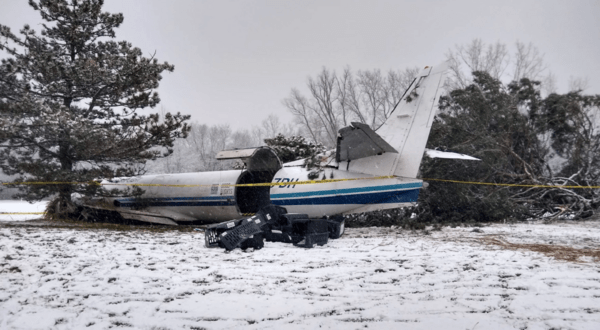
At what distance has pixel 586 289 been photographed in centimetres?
367

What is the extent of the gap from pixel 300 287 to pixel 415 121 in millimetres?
6030

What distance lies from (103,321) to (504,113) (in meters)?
14.6

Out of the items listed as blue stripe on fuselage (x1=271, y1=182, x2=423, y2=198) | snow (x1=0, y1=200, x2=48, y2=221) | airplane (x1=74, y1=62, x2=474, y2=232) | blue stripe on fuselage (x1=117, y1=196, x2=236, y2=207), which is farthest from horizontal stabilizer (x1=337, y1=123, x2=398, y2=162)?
snow (x1=0, y1=200, x2=48, y2=221)

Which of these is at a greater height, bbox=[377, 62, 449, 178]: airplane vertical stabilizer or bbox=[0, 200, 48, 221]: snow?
bbox=[377, 62, 449, 178]: airplane vertical stabilizer

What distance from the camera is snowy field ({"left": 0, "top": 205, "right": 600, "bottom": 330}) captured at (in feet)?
9.87

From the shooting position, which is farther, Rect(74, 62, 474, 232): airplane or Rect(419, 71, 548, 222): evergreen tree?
Rect(419, 71, 548, 222): evergreen tree

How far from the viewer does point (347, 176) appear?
916 centimetres

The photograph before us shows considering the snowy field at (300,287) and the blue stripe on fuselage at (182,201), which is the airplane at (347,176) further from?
the snowy field at (300,287)

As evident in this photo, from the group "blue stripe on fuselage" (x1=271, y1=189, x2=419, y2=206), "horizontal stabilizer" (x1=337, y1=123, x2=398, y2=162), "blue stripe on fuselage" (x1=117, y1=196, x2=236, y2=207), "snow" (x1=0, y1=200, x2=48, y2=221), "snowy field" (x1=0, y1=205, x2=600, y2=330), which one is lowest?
"snow" (x1=0, y1=200, x2=48, y2=221)

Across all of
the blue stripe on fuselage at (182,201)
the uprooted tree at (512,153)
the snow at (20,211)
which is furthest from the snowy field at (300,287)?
the snow at (20,211)

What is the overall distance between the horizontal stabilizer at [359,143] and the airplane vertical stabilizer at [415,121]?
0.41 metres

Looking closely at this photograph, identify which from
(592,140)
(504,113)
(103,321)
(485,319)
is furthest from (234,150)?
(592,140)

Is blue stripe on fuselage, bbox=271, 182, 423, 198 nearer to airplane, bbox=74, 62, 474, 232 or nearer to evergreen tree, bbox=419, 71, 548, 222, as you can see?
airplane, bbox=74, 62, 474, 232

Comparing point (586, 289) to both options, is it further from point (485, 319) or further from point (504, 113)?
point (504, 113)
